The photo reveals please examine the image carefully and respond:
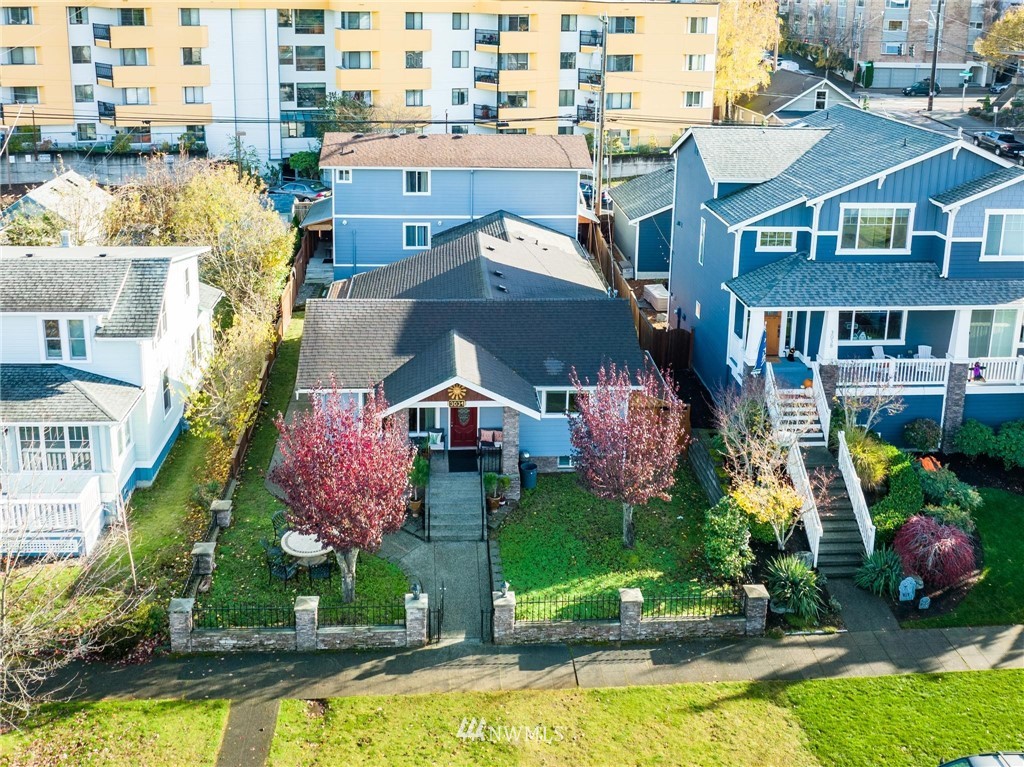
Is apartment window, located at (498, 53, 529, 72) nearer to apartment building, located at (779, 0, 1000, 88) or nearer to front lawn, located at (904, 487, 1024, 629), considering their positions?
apartment building, located at (779, 0, 1000, 88)

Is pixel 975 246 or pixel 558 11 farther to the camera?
pixel 558 11

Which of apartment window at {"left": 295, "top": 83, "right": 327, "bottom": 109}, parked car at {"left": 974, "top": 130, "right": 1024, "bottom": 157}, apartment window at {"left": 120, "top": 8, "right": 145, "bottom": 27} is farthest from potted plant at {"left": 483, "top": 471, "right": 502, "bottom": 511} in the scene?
apartment window at {"left": 120, "top": 8, "right": 145, "bottom": 27}

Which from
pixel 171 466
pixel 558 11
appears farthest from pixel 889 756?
pixel 558 11

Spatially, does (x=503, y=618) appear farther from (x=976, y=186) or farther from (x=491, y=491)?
(x=976, y=186)

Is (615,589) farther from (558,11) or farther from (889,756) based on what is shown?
(558,11)

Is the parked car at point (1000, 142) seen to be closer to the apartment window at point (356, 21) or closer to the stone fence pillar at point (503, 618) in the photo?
the apartment window at point (356, 21)
